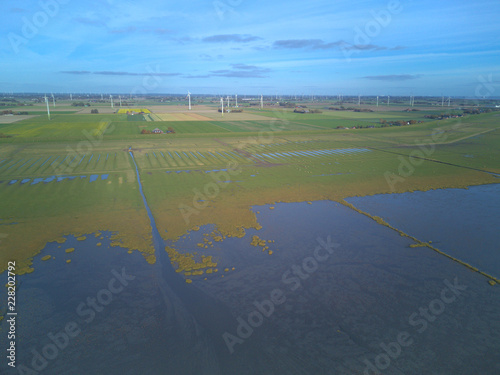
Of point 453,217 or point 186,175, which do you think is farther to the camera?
point 186,175

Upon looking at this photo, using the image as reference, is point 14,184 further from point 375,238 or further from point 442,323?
→ point 442,323

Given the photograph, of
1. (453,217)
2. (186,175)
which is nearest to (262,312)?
(453,217)

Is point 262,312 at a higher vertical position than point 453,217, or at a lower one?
lower

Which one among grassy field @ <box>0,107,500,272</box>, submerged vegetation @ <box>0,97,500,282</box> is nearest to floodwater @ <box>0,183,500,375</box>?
submerged vegetation @ <box>0,97,500,282</box>

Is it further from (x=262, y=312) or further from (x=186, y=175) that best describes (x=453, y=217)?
(x=186, y=175)

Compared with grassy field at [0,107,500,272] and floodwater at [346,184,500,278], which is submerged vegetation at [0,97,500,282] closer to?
grassy field at [0,107,500,272]

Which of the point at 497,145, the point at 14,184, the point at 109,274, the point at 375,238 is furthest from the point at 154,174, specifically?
the point at 497,145
